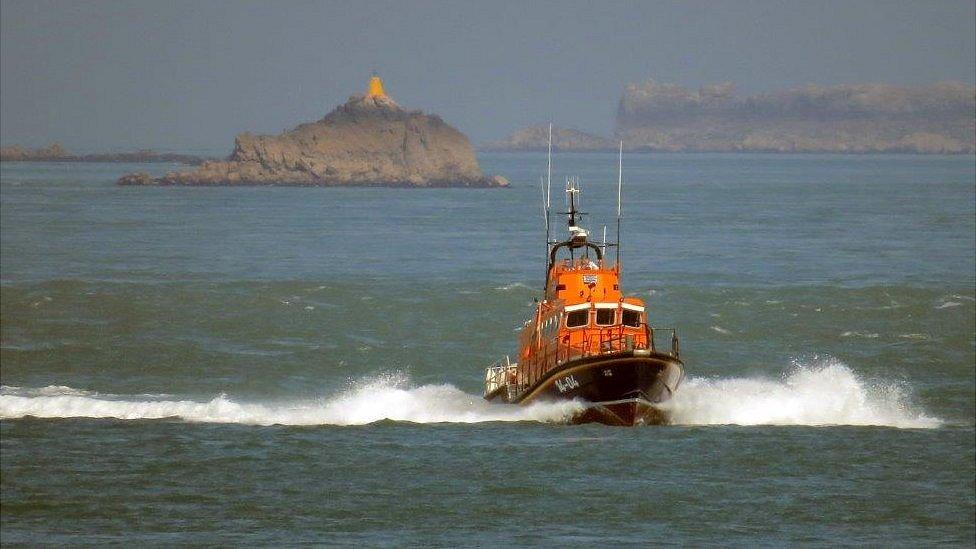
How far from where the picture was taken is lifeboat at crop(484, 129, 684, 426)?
32.3m

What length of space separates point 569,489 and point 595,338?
5.69m

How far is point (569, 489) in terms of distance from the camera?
2831 centimetres

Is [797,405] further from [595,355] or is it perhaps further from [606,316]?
[595,355]

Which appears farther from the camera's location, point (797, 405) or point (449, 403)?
point (449, 403)

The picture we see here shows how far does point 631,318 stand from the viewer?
111ft

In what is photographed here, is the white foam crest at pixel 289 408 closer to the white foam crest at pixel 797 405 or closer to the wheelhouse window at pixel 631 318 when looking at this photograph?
the wheelhouse window at pixel 631 318

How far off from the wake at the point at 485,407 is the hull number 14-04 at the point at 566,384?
377 mm

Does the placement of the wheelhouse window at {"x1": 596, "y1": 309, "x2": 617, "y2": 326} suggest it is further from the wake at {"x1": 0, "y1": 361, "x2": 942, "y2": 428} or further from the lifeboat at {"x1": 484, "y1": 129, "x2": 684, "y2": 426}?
the wake at {"x1": 0, "y1": 361, "x2": 942, "y2": 428}

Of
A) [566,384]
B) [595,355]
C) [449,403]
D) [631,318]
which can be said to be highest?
[631,318]

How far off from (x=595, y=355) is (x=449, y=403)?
734 centimetres

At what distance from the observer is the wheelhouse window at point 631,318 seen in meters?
33.7

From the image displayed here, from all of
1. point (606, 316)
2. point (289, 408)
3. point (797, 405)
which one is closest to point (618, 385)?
point (606, 316)

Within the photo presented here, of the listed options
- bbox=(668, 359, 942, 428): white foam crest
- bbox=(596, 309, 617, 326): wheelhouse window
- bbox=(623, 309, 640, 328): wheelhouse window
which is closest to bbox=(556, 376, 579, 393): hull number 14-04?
bbox=(596, 309, 617, 326): wheelhouse window

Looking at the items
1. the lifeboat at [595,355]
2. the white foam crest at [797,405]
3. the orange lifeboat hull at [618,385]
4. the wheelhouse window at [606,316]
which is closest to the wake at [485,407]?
the white foam crest at [797,405]
